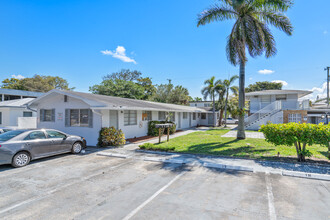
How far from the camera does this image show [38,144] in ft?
24.5

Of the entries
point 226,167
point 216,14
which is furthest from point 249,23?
point 226,167

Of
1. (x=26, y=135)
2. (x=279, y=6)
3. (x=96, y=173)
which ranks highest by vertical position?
(x=279, y=6)

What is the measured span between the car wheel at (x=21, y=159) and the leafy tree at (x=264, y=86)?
190 ft

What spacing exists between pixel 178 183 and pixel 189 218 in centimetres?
182

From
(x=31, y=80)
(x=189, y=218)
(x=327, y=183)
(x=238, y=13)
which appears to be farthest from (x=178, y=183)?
(x=31, y=80)

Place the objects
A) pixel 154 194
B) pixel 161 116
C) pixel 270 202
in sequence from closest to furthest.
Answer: pixel 270 202 → pixel 154 194 → pixel 161 116

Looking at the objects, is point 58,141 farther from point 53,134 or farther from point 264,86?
point 264,86

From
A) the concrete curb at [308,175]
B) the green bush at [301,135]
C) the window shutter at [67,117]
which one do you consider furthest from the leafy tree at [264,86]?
the concrete curb at [308,175]

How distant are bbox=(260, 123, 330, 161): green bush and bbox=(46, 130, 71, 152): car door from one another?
9.23 m

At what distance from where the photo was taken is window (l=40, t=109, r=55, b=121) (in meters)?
12.4

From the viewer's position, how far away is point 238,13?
12.4 metres

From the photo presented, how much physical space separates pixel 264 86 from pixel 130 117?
53681 mm

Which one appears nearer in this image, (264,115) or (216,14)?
(216,14)

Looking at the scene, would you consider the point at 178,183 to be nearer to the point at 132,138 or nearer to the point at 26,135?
the point at 26,135
